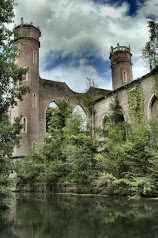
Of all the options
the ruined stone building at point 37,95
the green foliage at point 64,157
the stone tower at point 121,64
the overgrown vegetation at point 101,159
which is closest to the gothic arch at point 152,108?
the ruined stone building at point 37,95

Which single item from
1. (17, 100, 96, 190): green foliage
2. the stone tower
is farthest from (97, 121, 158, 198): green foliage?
the stone tower

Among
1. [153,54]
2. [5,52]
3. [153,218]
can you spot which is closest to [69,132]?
[153,54]

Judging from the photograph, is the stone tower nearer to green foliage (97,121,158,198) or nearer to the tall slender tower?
the tall slender tower

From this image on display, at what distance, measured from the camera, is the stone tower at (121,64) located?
4116cm

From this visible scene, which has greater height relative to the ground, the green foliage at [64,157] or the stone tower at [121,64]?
the stone tower at [121,64]

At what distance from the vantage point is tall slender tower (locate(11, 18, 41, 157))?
3190 centimetres

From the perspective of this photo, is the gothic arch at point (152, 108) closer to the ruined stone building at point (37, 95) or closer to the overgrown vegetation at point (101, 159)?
the ruined stone building at point (37, 95)

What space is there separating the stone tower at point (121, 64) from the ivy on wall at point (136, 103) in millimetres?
17035

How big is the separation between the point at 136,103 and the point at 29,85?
1349 centimetres

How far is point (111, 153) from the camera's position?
17.1 m

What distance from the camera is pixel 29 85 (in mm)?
32375

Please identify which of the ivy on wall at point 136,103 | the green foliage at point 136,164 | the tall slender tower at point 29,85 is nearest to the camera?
the green foliage at point 136,164

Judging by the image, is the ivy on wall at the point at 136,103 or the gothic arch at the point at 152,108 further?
the ivy on wall at the point at 136,103

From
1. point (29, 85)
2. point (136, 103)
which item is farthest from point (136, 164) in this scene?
point (29, 85)
